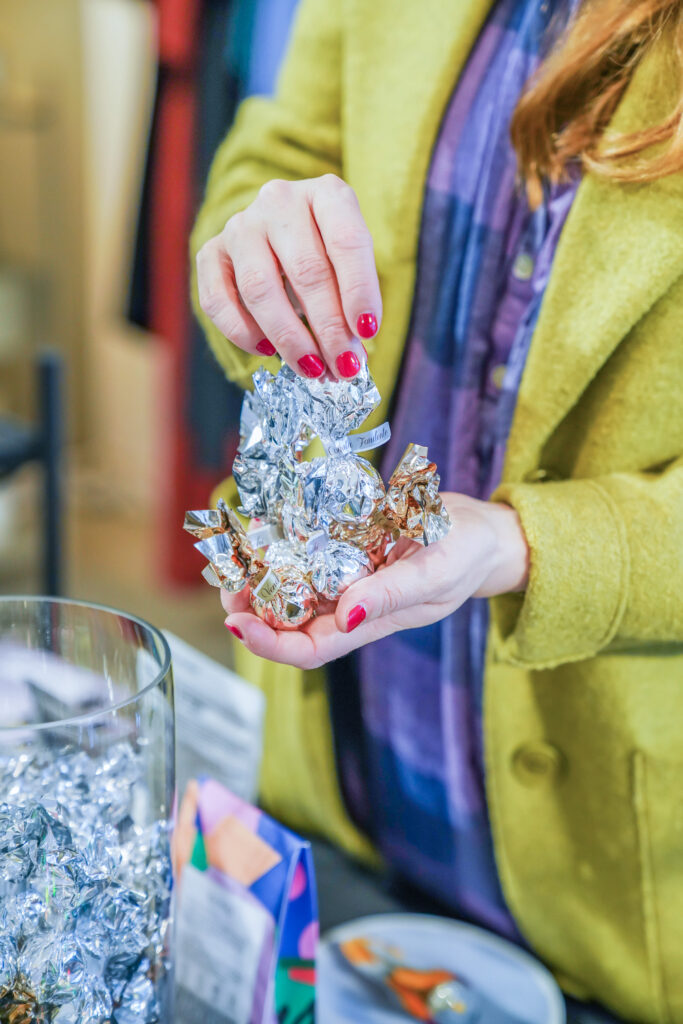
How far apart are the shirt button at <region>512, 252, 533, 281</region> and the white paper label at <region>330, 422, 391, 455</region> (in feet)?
0.63

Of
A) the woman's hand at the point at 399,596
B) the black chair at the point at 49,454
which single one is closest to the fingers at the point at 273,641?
the woman's hand at the point at 399,596

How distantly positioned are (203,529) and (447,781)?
1.26 ft

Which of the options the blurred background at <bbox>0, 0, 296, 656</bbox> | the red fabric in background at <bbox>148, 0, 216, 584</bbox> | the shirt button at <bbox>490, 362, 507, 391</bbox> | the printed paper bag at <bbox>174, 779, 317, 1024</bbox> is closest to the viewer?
the printed paper bag at <bbox>174, 779, 317, 1024</bbox>

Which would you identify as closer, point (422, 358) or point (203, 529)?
point (203, 529)

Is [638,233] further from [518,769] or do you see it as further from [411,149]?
[518,769]

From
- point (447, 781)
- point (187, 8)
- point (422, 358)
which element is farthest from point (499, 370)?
point (187, 8)

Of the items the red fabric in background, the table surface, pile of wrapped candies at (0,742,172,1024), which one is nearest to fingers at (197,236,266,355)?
pile of wrapped candies at (0,742,172,1024)

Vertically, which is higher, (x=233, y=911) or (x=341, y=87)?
(x=341, y=87)

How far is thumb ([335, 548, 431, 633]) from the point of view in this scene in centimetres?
40

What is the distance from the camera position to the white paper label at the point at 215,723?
2.00ft

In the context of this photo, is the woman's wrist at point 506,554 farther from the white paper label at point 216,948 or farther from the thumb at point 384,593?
the white paper label at point 216,948

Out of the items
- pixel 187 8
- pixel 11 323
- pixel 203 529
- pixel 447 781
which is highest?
pixel 187 8

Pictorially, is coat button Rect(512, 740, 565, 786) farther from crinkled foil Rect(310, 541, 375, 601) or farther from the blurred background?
the blurred background

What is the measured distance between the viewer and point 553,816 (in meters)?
0.67
